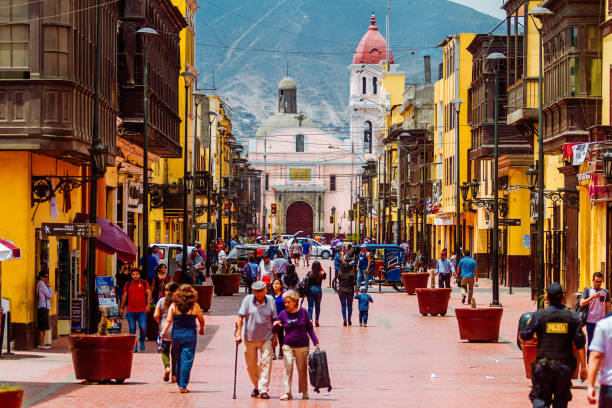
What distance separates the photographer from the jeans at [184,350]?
56.9 ft

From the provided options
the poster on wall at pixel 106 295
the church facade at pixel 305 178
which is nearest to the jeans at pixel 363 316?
the poster on wall at pixel 106 295

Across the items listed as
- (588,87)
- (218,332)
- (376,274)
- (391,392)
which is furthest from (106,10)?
(376,274)

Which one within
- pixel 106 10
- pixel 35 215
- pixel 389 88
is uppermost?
pixel 389 88

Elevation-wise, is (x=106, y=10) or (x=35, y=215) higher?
(x=106, y=10)

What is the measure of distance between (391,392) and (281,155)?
140953 millimetres

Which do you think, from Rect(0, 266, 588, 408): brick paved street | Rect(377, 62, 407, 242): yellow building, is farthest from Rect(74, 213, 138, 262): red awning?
Rect(377, 62, 407, 242): yellow building

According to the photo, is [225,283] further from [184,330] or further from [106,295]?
[184,330]

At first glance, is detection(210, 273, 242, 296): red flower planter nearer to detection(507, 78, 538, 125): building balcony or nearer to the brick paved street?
detection(507, 78, 538, 125): building balcony

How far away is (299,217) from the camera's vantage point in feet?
506

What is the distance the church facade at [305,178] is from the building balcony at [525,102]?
108655 millimetres

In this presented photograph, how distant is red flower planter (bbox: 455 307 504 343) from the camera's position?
83.5 ft

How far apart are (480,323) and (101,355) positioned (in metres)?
9.64

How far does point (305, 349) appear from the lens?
17.6 m

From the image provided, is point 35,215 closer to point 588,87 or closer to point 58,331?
point 58,331
